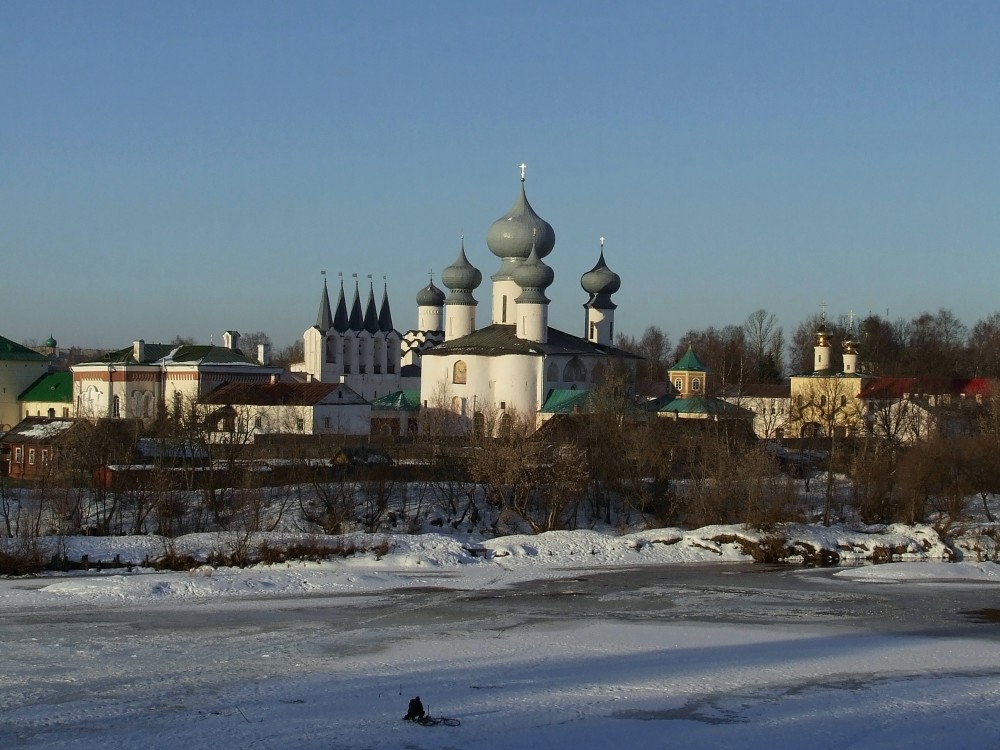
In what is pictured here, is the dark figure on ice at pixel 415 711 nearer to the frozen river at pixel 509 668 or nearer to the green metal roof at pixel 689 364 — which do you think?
the frozen river at pixel 509 668

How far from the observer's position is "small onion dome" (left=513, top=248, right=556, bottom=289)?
44.1 metres

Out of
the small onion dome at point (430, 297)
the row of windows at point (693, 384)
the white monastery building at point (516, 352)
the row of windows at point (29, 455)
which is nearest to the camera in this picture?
the row of windows at point (29, 455)

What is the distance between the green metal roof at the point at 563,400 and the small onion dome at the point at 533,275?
3427 millimetres

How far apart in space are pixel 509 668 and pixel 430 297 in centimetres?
4461

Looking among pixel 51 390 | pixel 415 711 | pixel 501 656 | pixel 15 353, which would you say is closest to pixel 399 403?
pixel 51 390

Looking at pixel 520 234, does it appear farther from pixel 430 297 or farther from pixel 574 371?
pixel 430 297

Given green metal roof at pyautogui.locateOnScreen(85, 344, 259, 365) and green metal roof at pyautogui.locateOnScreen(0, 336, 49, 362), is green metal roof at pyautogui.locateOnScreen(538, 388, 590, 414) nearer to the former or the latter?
green metal roof at pyautogui.locateOnScreen(85, 344, 259, 365)

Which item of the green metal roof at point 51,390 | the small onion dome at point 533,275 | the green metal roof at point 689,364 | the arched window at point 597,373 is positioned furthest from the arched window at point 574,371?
the green metal roof at point 51,390

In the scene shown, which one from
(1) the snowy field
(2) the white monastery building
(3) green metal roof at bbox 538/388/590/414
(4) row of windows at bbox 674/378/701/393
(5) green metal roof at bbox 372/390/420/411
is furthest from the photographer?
(4) row of windows at bbox 674/378/701/393

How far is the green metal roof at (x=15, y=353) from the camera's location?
51597 mm

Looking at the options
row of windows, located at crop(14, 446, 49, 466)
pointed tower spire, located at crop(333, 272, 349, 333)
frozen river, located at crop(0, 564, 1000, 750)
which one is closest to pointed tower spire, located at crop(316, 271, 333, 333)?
pointed tower spire, located at crop(333, 272, 349, 333)

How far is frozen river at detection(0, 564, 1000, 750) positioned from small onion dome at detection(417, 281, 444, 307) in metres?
38.1

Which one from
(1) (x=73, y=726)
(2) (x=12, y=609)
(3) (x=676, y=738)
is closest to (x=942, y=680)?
(3) (x=676, y=738)

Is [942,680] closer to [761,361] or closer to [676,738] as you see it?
[676,738]
